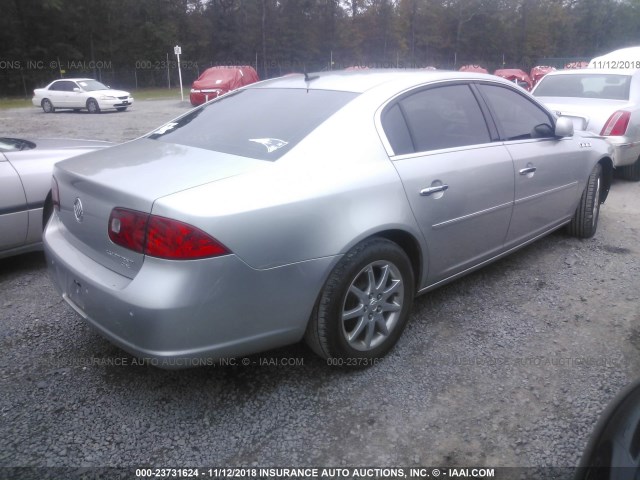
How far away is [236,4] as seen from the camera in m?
47.6

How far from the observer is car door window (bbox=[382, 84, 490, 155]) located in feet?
9.32

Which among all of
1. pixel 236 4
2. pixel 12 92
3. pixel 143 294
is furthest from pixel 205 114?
pixel 236 4

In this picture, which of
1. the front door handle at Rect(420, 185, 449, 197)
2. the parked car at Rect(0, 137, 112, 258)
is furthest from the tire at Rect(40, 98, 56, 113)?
the front door handle at Rect(420, 185, 449, 197)

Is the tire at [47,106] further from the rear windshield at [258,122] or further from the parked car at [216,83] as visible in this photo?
the rear windshield at [258,122]

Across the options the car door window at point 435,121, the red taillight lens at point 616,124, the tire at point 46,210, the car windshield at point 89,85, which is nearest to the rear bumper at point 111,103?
the car windshield at point 89,85

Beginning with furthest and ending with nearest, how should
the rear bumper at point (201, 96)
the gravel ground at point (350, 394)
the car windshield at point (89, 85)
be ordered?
1. the car windshield at point (89, 85)
2. the rear bumper at point (201, 96)
3. the gravel ground at point (350, 394)

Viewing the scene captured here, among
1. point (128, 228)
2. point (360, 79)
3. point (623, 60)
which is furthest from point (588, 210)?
point (623, 60)

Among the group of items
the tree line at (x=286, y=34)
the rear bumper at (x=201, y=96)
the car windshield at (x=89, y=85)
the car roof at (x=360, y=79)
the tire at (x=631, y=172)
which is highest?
the tree line at (x=286, y=34)

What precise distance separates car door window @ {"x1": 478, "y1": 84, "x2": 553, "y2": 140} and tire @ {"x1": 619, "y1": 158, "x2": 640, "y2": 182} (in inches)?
159

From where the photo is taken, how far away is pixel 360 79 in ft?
10.1

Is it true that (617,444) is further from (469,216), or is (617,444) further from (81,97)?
(81,97)

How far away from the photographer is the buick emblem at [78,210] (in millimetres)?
2458

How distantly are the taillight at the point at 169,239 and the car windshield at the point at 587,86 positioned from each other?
6.71m

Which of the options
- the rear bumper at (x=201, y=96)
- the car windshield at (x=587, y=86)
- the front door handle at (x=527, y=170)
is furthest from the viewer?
the rear bumper at (x=201, y=96)
